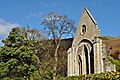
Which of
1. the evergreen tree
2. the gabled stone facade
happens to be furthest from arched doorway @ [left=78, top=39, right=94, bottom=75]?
the evergreen tree

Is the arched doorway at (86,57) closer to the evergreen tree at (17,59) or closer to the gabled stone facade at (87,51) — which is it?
the gabled stone facade at (87,51)

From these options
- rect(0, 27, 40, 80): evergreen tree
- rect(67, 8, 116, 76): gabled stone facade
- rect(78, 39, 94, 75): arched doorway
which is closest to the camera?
rect(67, 8, 116, 76): gabled stone facade

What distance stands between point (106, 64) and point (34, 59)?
347 inches

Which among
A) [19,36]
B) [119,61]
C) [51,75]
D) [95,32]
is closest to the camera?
[119,61]

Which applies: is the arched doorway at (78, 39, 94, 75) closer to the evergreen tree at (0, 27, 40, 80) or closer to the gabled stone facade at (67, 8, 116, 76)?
the gabled stone facade at (67, 8, 116, 76)

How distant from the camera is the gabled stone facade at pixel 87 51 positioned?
3142cm

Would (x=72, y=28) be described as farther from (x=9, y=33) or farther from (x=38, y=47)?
(x=9, y=33)

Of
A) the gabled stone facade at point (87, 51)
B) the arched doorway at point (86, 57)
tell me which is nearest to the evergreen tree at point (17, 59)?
the gabled stone facade at point (87, 51)

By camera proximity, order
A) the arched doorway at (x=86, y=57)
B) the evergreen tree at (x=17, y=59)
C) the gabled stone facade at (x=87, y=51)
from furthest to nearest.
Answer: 1. the arched doorway at (x=86, y=57)
2. the evergreen tree at (x=17, y=59)
3. the gabled stone facade at (x=87, y=51)

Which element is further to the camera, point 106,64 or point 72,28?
point 72,28

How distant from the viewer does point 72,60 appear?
3522 cm

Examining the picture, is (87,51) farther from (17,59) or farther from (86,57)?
(17,59)

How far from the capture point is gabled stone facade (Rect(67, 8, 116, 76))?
3142cm

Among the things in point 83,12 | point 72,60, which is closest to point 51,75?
point 72,60
